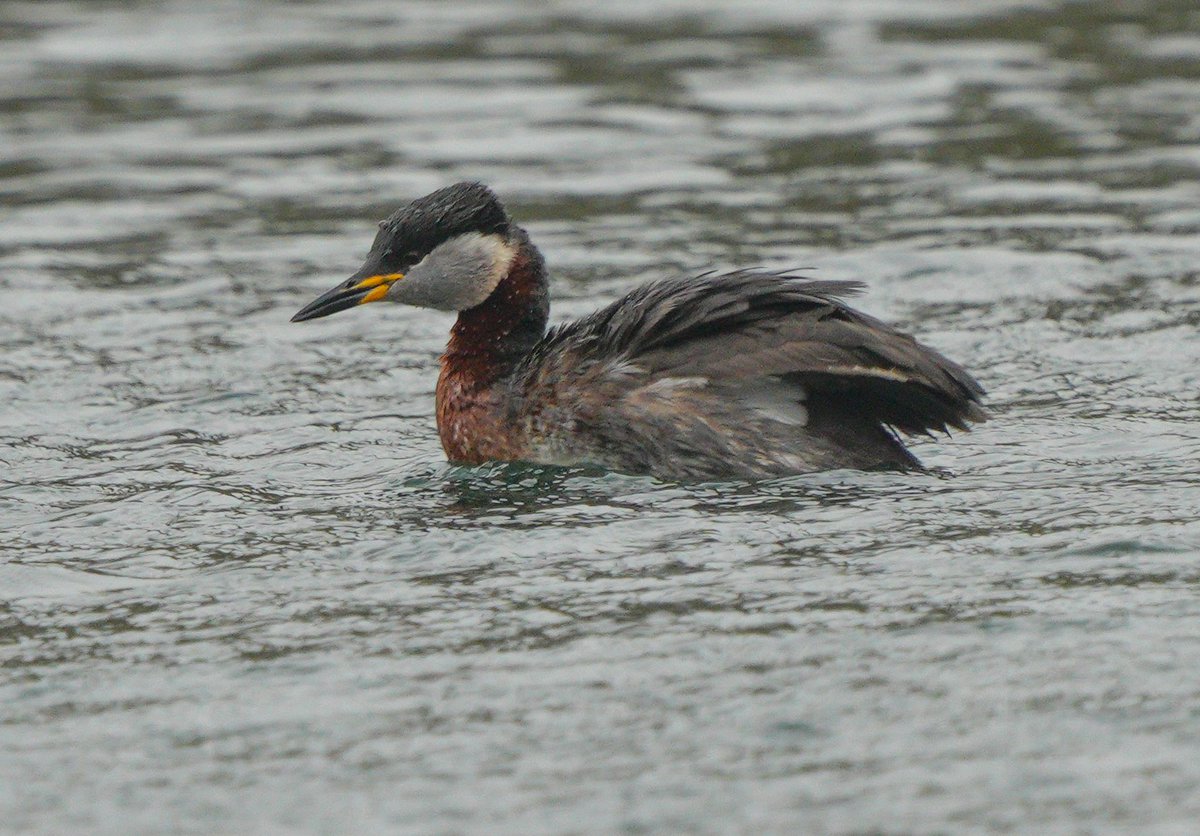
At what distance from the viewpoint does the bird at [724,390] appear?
7.60 metres

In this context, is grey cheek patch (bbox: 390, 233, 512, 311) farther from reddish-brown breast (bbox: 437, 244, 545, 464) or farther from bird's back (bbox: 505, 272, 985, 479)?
bird's back (bbox: 505, 272, 985, 479)

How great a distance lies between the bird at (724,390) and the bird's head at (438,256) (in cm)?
47

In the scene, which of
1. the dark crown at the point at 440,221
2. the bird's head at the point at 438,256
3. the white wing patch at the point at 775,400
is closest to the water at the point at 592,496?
the white wing patch at the point at 775,400

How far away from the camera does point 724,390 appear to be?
303 inches

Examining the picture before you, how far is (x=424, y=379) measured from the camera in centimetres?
1000

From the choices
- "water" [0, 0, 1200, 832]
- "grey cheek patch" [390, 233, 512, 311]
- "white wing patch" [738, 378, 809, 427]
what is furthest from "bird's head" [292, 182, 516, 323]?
"white wing patch" [738, 378, 809, 427]

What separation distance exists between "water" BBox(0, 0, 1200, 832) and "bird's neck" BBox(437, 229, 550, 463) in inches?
8.5

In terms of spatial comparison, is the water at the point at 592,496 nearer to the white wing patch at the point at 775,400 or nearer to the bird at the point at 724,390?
the bird at the point at 724,390

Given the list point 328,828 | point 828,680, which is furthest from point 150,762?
point 828,680

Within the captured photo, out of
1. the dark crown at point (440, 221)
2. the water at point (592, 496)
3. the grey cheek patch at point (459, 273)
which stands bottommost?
the water at point (592, 496)

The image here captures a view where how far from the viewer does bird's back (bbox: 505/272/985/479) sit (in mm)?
7582

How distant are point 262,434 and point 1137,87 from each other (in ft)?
30.0

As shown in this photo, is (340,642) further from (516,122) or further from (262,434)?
(516,122)

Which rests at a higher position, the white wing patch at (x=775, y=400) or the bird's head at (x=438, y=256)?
the bird's head at (x=438, y=256)
